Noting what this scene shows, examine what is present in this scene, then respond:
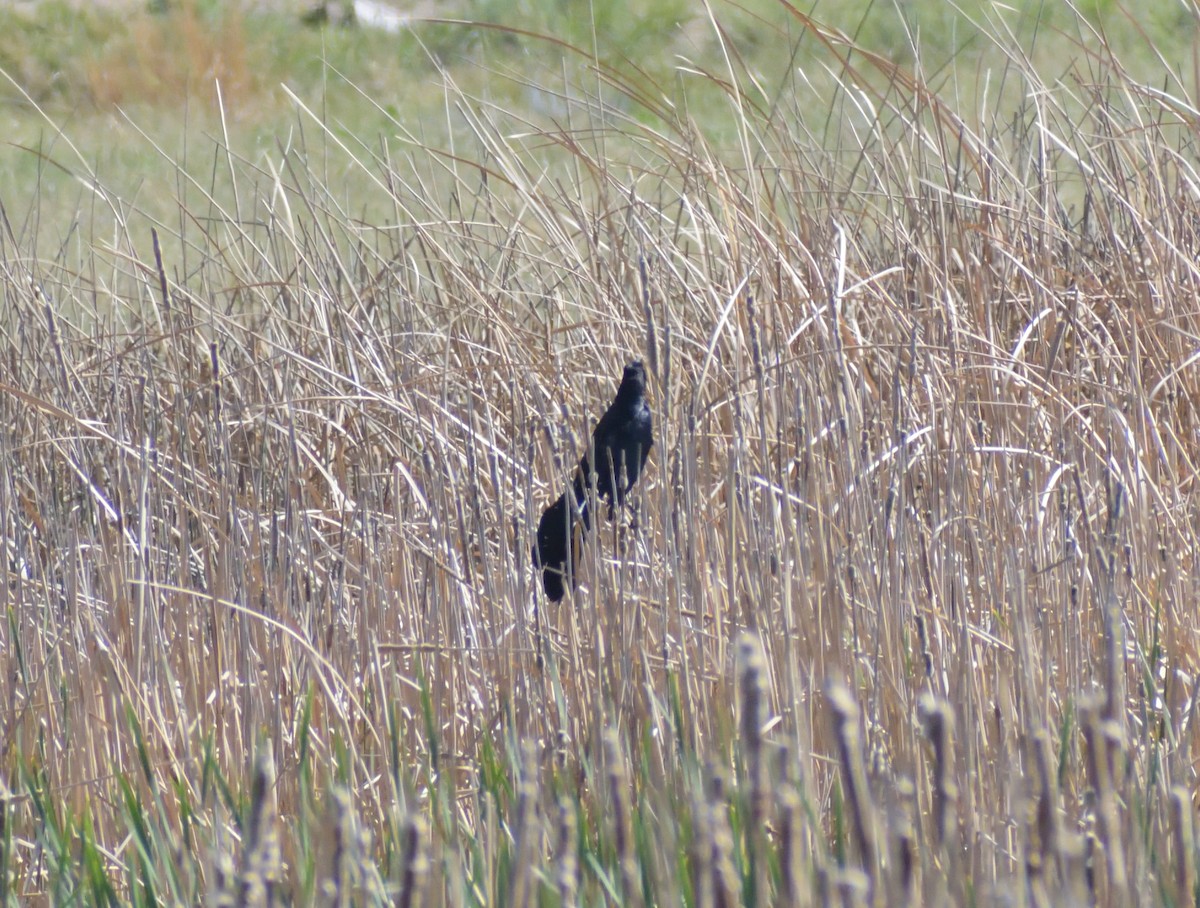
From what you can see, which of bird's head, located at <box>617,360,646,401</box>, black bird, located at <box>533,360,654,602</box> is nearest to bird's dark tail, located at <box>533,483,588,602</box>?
black bird, located at <box>533,360,654,602</box>

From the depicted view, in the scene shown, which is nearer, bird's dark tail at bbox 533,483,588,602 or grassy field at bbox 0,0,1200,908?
grassy field at bbox 0,0,1200,908

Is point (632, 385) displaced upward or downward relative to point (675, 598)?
upward

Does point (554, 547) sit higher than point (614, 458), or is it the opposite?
point (614, 458)

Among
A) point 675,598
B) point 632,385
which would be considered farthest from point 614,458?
point 675,598

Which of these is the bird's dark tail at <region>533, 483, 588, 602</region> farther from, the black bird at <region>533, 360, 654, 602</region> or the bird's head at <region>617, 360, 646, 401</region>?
the bird's head at <region>617, 360, 646, 401</region>

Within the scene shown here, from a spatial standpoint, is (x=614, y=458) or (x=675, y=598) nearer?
(x=675, y=598)

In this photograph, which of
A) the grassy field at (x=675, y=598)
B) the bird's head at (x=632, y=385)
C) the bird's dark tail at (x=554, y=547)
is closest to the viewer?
the grassy field at (x=675, y=598)

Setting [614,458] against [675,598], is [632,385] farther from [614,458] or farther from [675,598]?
[675,598]

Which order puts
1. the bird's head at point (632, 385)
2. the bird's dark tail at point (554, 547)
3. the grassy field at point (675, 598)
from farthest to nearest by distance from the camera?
1. the bird's head at point (632, 385)
2. the bird's dark tail at point (554, 547)
3. the grassy field at point (675, 598)

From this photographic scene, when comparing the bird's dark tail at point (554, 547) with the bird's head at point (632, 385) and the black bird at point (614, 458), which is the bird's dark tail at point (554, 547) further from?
the bird's head at point (632, 385)

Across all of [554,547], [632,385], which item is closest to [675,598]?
[554,547]

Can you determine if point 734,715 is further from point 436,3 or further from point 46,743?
point 436,3

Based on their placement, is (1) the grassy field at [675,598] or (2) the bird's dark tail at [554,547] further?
(2) the bird's dark tail at [554,547]

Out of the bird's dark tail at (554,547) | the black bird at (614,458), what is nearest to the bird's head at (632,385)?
the black bird at (614,458)
